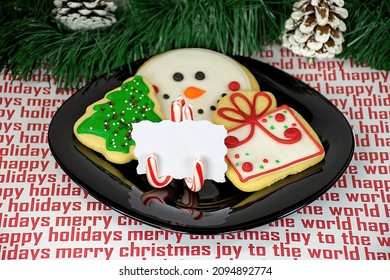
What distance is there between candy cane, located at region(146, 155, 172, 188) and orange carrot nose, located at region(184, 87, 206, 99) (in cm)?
20

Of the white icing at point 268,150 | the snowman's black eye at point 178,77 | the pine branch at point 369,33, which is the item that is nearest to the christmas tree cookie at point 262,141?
the white icing at point 268,150

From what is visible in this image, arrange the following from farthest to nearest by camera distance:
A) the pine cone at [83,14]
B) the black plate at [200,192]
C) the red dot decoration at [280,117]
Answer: the pine cone at [83,14] → the red dot decoration at [280,117] → the black plate at [200,192]

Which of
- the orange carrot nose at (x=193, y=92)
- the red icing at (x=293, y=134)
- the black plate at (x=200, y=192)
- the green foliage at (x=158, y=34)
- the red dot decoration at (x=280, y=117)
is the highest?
the green foliage at (x=158, y=34)

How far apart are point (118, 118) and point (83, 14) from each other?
0.84 ft

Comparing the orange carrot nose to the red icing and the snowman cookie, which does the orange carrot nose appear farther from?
the red icing

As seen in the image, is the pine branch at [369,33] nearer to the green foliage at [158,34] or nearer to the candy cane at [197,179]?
the green foliage at [158,34]

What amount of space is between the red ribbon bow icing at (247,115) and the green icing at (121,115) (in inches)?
5.5

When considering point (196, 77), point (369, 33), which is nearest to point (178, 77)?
point (196, 77)

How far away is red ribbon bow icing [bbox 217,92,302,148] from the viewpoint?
1.20 metres

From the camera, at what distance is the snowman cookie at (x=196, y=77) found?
1278 millimetres

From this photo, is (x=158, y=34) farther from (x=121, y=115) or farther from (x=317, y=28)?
(x=317, y=28)

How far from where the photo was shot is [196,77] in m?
1.30

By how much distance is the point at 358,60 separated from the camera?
1.38 m

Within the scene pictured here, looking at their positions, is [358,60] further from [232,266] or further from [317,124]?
[232,266]
